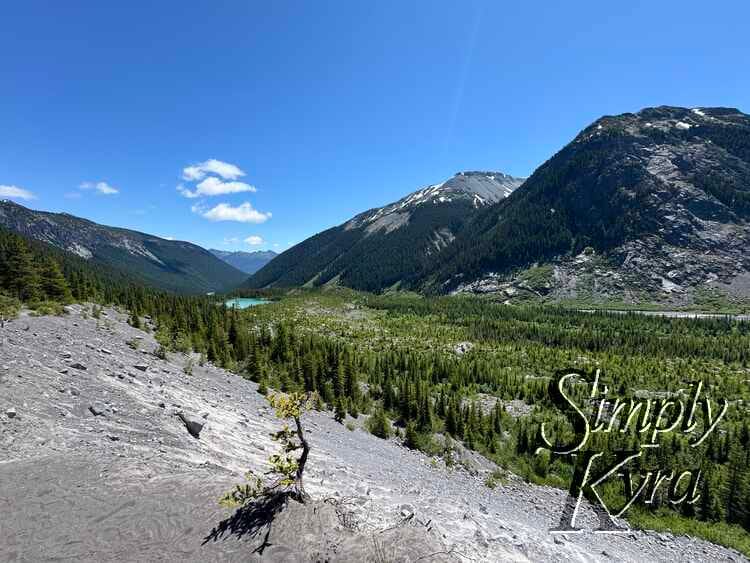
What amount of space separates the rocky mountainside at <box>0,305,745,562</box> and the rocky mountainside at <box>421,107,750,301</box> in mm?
149076

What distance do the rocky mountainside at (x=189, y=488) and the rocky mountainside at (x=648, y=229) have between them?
149076mm

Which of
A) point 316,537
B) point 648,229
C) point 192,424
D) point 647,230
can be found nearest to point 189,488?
point 316,537

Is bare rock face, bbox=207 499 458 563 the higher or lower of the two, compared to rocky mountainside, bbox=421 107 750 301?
lower

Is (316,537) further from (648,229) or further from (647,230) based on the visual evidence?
(648,229)

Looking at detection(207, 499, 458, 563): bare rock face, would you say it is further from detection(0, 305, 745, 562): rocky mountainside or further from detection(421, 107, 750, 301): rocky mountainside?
detection(421, 107, 750, 301): rocky mountainside

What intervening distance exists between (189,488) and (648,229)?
20057cm

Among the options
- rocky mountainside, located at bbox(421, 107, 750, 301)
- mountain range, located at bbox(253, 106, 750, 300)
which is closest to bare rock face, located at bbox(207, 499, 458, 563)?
rocky mountainside, located at bbox(421, 107, 750, 301)

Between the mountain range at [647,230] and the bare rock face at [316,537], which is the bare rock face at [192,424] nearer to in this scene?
the bare rock face at [316,537]

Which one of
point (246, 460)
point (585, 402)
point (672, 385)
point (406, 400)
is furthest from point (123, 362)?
point (672, 385)

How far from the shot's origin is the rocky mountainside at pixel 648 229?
145 meters

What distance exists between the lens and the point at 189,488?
1134 cm

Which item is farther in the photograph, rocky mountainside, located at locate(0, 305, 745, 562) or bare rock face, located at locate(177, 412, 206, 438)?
bare rock face, located at locate(177, 412, 206, 438)

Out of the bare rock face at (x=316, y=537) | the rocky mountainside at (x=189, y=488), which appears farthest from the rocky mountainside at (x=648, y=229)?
the bare rock face at (x=316, y=537)

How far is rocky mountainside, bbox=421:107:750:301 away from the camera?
14462cm
